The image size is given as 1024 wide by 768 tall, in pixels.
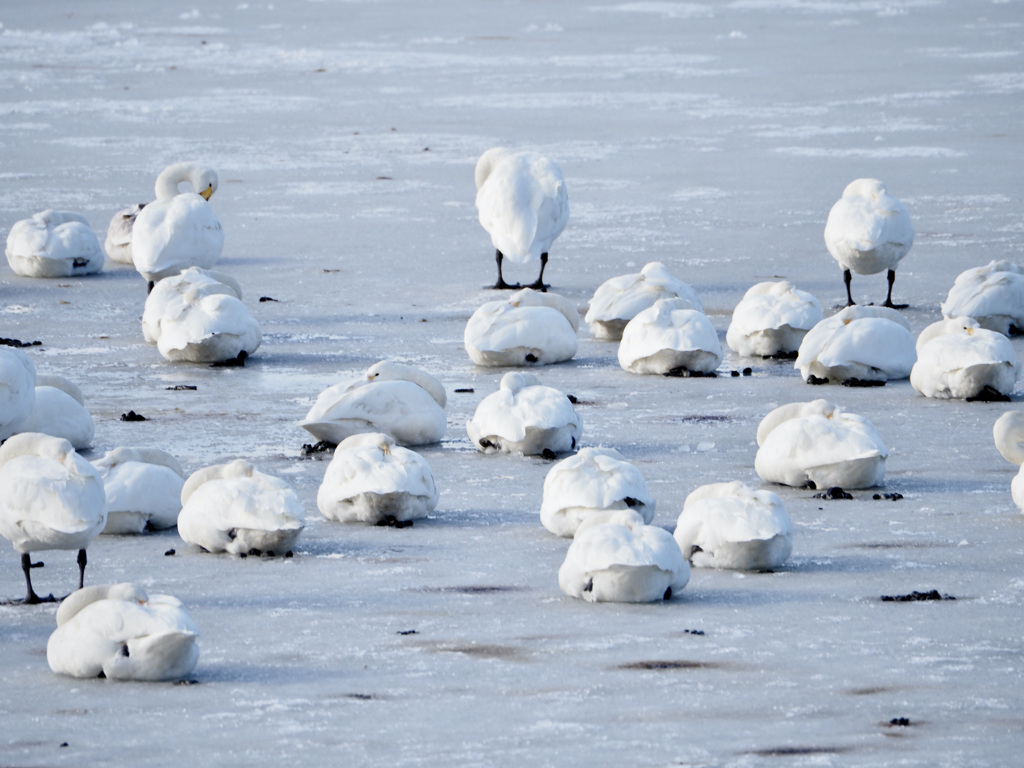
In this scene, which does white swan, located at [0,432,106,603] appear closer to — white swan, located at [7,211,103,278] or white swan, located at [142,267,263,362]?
white swan, located at [142,267,263,362]

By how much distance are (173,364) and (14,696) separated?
563cm

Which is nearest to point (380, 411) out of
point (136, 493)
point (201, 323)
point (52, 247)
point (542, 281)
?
point (136, 493)

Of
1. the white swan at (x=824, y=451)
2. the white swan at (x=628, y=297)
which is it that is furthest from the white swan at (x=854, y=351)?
the white swan at (x=824, y=451)

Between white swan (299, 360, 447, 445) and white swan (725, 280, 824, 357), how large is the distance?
2.62 metres

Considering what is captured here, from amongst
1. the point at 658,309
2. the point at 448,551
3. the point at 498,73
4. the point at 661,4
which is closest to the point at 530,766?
the point at 448,551

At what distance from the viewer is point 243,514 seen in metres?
6.49

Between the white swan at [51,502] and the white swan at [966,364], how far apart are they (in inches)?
187

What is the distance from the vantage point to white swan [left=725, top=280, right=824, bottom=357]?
10.5 m

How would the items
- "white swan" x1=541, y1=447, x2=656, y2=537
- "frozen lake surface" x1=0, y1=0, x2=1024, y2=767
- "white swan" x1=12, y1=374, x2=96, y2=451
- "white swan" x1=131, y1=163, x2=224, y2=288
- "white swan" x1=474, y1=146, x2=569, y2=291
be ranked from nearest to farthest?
Result: "frozen lake surface" x1=0, y1=0, x2=1024, y2=767
"white swan" x1=541, y1=447, x2=656, y2=537
"white swan" x1=12, y1=374, x2=96, y2=451
"white swan" x1=131, y1=163, x2=224, y2=288
"white swan" x1=474, y1=146, x2=569, y2=291

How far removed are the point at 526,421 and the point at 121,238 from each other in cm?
709

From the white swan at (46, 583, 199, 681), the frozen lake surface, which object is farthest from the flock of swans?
the frozen lake surface

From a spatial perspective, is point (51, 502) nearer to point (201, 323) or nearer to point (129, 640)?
point (129, 640)

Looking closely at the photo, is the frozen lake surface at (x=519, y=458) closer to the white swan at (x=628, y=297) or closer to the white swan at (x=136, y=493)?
the white swan at (x=136, y=493)

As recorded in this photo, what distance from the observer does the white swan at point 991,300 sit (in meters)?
10.9
